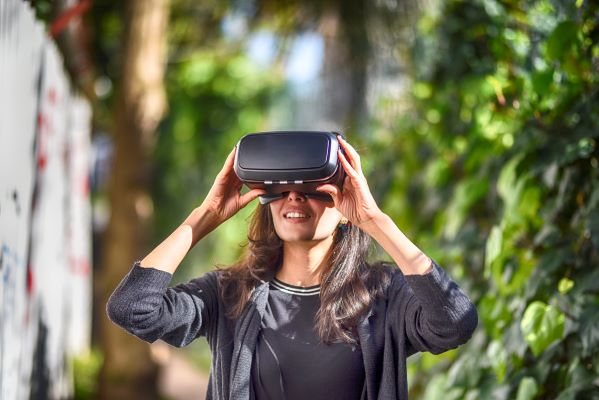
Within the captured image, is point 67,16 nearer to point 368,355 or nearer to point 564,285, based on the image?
point 564,285

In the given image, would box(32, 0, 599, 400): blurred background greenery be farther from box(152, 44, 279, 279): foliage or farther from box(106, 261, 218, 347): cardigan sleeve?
box(152, 44, 279, 279): foliage

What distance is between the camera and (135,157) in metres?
6.45

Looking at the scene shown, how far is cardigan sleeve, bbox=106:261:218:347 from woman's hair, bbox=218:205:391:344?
0.10 m

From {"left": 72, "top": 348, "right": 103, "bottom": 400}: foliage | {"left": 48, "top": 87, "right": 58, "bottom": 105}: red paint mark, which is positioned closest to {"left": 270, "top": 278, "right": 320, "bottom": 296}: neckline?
{"left": 48, "top": 87, "right": 58, "bottom": 105}: red paint mark

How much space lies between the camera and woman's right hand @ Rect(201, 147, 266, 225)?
2.36 m

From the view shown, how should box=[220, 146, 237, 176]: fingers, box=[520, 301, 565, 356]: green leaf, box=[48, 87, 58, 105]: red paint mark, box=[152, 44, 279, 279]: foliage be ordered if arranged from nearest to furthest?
box=[220, 146, 237, 176]: fingers
box=[520, 301, 565, 356]: green leaf
box=[48, 87, 58, 105]: red paint mark
box=[152, 44, 279, 279]: foliage

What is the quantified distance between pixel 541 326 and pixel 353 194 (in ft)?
3.47

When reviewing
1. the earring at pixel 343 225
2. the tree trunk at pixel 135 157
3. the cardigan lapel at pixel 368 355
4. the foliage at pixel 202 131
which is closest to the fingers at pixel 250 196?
the earring at pixel 343 225

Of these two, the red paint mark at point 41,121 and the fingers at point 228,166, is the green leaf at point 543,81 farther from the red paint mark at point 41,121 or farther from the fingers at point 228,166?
the red paint mark at point 41,121

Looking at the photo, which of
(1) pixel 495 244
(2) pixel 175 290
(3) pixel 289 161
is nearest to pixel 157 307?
(2) pixel 175 290

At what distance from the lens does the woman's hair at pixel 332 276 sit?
227 cm

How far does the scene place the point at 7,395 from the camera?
2.86 m

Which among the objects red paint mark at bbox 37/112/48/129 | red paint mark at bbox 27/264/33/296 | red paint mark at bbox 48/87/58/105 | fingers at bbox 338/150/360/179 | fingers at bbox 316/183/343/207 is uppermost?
fingers at bbox 338/150/360/179

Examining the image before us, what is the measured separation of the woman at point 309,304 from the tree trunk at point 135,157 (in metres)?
4.04
